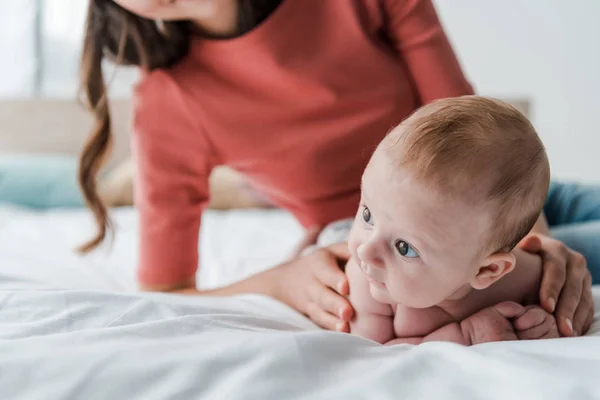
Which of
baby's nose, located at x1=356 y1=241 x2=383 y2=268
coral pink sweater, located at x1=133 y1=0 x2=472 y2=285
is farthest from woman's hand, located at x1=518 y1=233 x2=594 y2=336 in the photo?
coral pink sweater, located at x1=133 y1=0 x2=472 y2=285

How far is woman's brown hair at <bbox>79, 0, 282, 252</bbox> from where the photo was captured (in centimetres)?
109

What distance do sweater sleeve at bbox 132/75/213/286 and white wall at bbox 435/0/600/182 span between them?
219cm

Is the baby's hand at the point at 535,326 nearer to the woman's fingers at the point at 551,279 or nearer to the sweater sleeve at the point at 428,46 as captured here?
the woman's fingers at the point at 551,279

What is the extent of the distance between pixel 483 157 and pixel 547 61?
8.48 feet

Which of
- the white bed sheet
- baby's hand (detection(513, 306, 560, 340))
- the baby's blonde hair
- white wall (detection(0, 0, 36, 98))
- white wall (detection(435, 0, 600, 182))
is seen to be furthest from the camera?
white wall (detection(0, 0, 36, 98))

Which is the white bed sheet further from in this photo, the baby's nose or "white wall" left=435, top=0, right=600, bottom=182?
"white wall" left=435, top=0, right=600, bottom=182

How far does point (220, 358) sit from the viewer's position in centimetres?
56

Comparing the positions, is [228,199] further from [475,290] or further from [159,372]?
[159,372]

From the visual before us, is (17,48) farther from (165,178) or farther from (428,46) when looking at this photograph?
(428,46)

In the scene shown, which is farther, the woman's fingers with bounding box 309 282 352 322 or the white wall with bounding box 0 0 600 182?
the white wall with bounding box 0 0 600 182

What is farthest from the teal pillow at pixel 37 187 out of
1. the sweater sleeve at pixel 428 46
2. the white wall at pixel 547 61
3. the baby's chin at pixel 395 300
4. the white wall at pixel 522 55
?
the baby's chin at pixel 395 300

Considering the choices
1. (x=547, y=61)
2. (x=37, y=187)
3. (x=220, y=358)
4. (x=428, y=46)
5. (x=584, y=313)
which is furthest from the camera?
(x=547, y=61)

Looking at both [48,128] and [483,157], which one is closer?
[483,157]

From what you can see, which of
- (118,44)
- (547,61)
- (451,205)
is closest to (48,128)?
(118,44)
